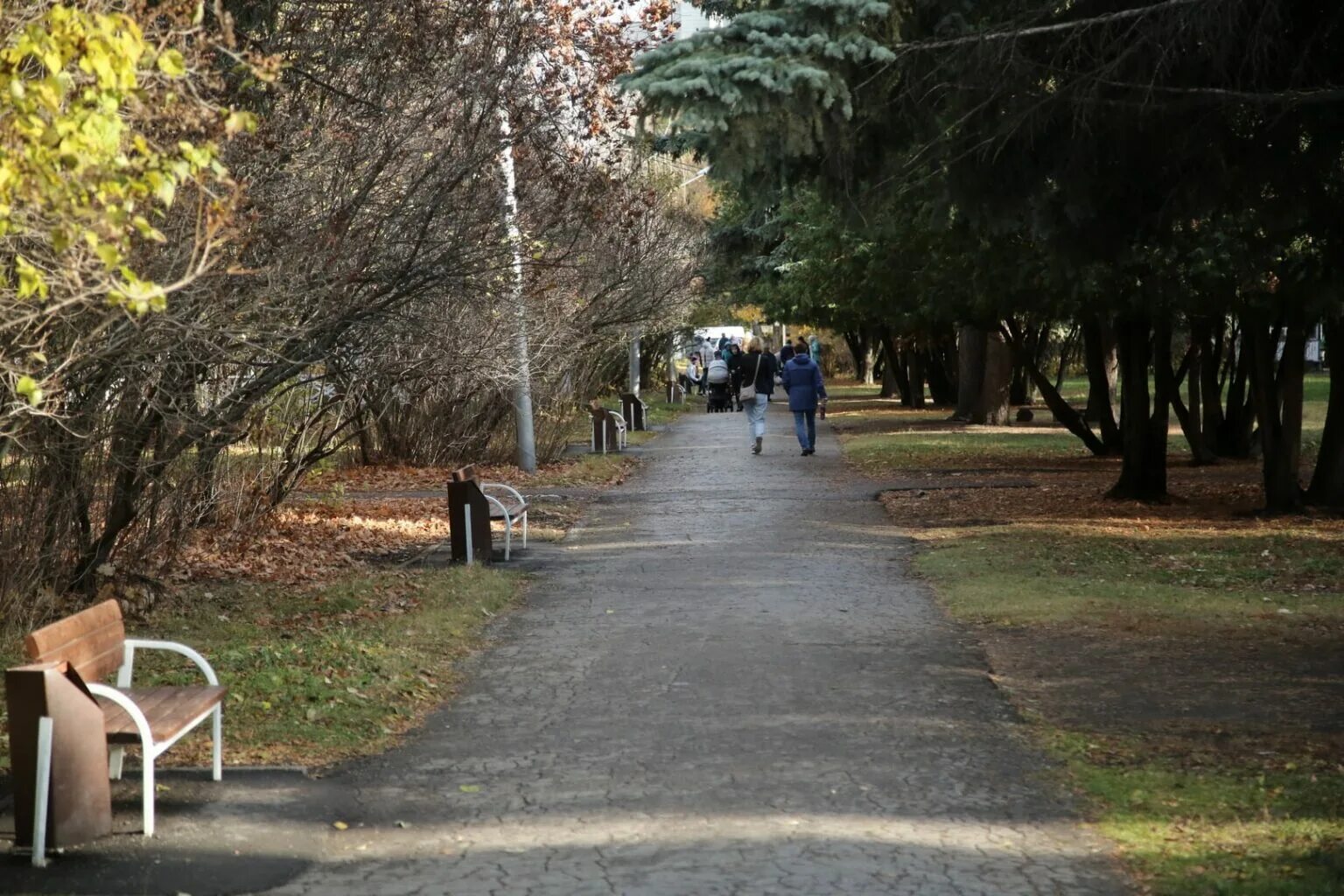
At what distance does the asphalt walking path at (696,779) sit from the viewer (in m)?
6.21

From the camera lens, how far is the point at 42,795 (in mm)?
6277

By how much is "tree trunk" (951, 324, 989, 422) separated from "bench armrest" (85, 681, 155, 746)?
113ft

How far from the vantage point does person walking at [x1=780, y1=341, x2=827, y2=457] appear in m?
28.9

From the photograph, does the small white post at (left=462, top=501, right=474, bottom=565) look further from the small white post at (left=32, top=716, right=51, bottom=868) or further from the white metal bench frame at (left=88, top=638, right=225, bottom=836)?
the small white post at (left=32, top=716, right=51, bottom=868)

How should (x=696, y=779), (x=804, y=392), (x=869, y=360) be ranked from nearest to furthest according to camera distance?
(x=696, y=779) < (x=804, y=392) < (x=869, y=360)

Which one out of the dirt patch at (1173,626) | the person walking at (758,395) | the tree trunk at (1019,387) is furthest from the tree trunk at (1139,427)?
the tree trunk at (1019,387)

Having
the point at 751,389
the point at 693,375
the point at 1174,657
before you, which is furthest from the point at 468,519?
the point at 693,375

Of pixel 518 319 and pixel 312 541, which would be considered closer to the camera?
pixel 312 541

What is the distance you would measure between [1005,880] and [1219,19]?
6.95m

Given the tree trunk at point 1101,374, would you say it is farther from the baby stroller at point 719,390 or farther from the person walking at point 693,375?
the person walking at point 693,375

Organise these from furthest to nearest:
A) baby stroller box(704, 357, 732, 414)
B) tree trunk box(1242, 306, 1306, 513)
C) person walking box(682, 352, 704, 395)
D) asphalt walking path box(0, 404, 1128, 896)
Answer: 1. person walking box(682, 352, 704, 395)
2. baby stroller box(704, 357, 732, 414)
3. tree trunk box(1242, 306, 1306, 513)
4. asphalt walking path box(0, 404, 1128, 896)

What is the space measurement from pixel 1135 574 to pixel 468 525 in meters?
5.66

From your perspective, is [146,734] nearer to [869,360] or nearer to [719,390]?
[719,390]

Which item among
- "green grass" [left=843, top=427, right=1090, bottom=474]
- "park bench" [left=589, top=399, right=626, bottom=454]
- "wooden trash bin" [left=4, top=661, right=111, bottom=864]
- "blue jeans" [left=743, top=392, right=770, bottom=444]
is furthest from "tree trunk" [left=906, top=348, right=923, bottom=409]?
"wooden trash bin" [left=4, top=661, right=111, bottom=864]
